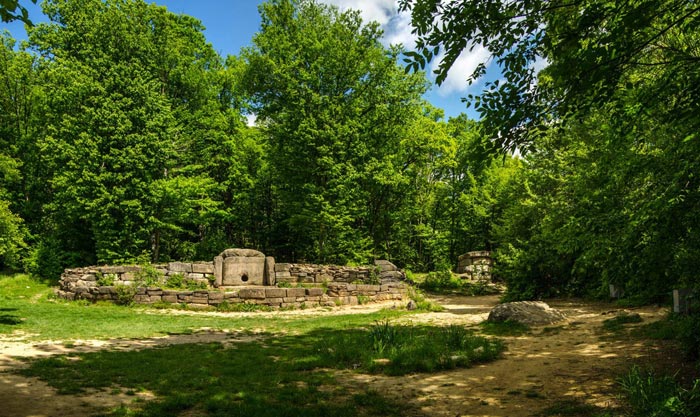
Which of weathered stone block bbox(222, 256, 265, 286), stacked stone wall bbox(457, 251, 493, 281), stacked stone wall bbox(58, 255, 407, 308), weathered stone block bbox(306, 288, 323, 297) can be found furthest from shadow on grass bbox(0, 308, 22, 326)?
stacked stone wall bbox(457, 251, 493, 281)

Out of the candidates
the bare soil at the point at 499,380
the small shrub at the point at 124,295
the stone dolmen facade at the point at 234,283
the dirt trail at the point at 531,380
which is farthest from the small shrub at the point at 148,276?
the dirt trail at the point at 531,380

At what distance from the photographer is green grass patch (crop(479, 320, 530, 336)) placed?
31.3 ft

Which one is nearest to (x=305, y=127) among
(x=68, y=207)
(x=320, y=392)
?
(x=68, y=207)

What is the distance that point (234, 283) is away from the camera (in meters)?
19.2

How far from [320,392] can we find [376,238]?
86.1ft

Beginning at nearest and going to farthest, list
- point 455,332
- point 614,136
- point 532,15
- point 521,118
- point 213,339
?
1. point 521,118
2. point 532,15
3. point 614,136
4. point 455,332
5. point 213,339

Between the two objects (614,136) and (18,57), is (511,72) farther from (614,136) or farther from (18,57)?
(18,57)

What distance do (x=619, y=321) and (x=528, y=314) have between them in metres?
1.84

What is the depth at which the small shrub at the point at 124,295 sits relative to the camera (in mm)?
15297

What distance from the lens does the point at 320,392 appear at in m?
5.79

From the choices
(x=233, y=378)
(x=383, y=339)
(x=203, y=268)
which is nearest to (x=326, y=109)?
(x=203, y=268)

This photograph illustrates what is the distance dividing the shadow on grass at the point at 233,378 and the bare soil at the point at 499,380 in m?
0.30

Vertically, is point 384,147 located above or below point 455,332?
above

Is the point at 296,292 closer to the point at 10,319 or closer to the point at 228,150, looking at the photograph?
the point at 10,319
